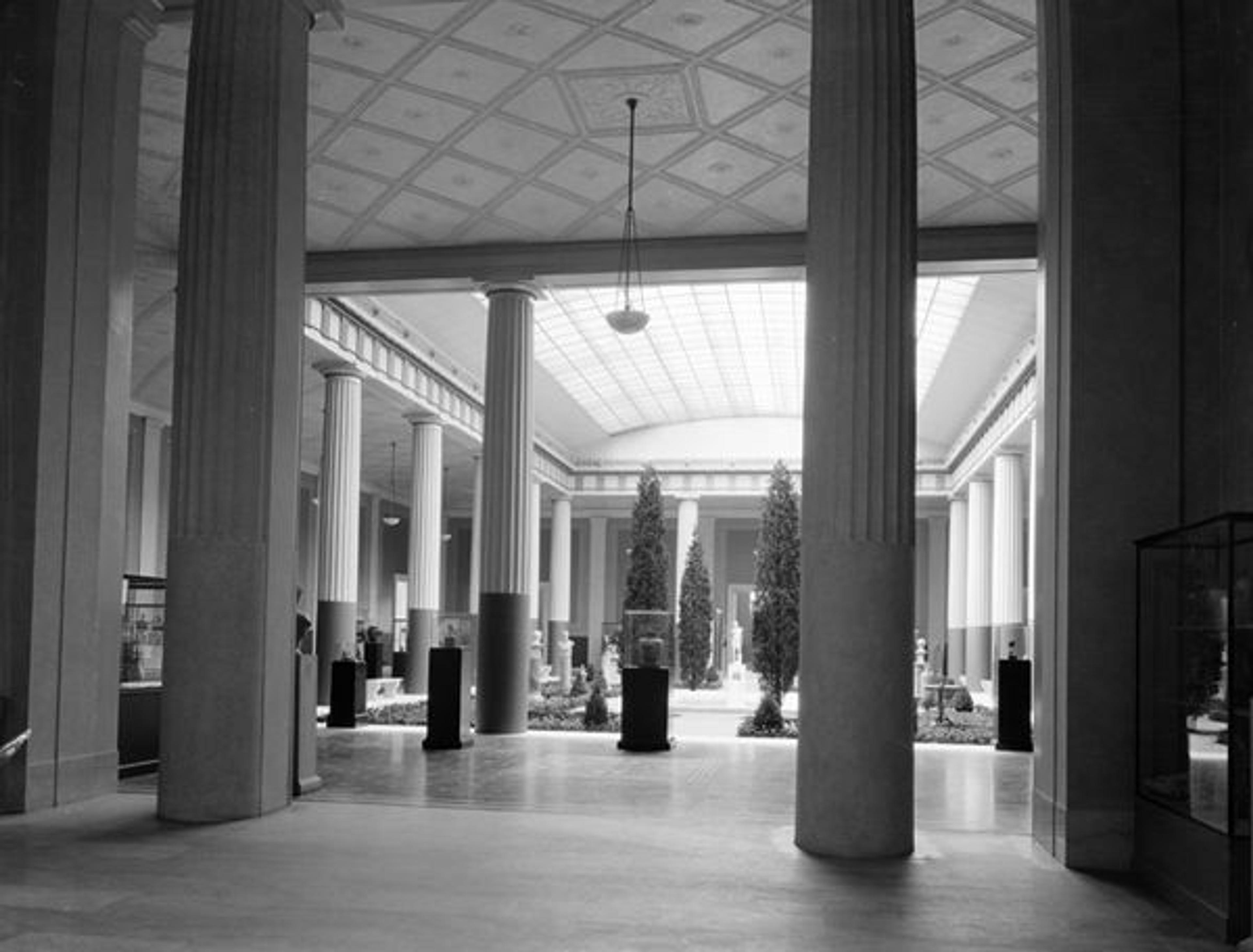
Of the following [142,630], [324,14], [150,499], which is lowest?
[142,630]

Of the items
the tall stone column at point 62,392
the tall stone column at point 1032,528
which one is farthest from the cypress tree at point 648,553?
the tall stone column at point 62,392

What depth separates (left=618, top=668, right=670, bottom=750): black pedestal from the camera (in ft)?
51.9

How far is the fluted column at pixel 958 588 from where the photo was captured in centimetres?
4172

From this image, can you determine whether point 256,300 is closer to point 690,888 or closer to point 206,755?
point 206,755

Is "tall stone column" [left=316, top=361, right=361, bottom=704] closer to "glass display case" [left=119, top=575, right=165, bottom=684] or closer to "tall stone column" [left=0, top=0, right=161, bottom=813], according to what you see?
"glass display case" [left=119, top=575, right=165, bottom=684]

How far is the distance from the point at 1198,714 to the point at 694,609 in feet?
97.0

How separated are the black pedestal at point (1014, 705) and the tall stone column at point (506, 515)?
251 inches

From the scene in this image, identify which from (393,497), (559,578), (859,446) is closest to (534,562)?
(559,578)

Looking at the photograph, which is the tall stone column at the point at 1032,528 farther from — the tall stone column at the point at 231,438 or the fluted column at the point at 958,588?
the tall stone column at the point at 231,438

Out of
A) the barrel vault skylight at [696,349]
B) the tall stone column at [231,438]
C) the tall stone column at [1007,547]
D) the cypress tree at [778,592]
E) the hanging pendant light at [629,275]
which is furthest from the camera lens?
the tall stone column at [1007,547]

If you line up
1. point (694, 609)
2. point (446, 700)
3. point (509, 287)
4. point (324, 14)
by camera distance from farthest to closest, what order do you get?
point (694, 609)
point (509, 287)
point (446, 700)
point (324, 14)

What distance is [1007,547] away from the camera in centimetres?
3238

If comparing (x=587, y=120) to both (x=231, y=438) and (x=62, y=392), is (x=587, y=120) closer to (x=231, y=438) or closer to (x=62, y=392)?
(x=231, y=438)

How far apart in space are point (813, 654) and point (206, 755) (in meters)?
4.25
